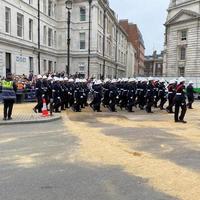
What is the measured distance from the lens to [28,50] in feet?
144

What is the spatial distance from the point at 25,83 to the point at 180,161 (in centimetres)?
1826

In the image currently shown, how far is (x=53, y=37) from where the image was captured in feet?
179

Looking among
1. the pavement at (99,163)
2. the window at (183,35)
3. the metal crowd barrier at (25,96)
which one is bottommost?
the pavement at (99,163)

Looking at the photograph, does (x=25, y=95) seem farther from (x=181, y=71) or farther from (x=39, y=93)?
(x=181, y=71)

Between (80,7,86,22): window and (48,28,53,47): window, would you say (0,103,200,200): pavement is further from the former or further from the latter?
(80,7,86,22): window

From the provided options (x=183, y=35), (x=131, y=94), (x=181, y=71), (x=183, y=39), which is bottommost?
(x=131, y=94)

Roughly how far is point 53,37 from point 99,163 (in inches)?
1905

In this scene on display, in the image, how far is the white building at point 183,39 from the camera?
200ft

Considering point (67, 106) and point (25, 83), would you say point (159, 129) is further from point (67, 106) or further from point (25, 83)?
point (25, 83)

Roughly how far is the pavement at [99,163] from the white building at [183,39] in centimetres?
4991

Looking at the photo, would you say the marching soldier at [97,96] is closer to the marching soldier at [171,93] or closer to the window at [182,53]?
the marching soldier at [171,93]

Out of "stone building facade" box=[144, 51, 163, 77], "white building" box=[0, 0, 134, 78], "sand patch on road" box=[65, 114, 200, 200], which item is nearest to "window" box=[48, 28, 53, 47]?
"white building" box=[0, 0, 134, 78]

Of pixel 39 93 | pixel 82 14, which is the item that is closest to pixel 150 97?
pixel 39 93

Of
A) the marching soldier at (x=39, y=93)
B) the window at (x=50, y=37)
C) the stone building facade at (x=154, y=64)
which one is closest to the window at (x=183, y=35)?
the window at (x=50, y=37)
